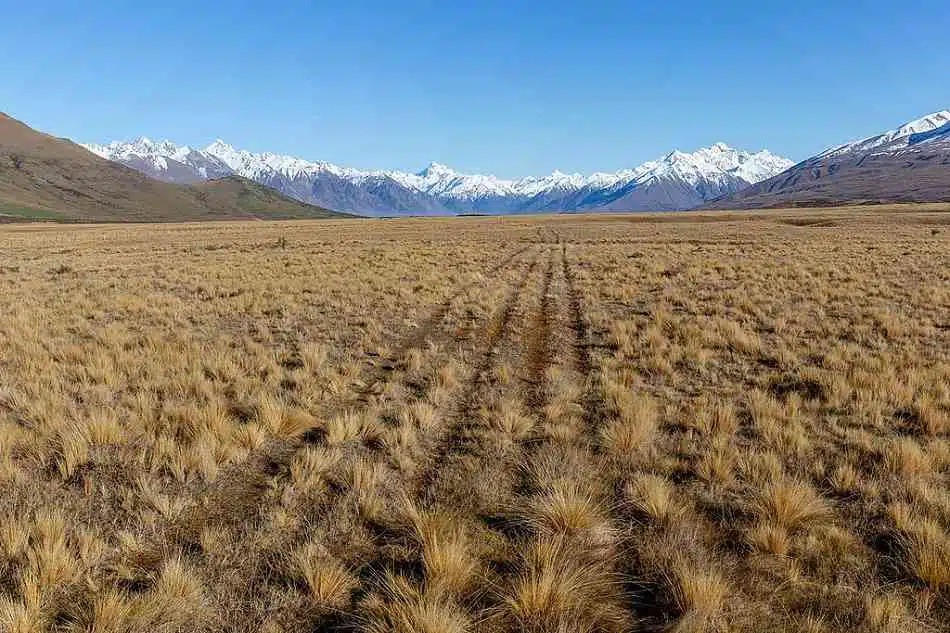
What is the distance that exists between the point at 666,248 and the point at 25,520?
36.3 m

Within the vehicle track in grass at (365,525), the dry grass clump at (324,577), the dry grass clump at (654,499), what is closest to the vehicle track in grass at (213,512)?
the vehicle track in grass at (365,525)

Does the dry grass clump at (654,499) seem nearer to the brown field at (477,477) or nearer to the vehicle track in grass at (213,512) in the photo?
the brown field at (477,477)

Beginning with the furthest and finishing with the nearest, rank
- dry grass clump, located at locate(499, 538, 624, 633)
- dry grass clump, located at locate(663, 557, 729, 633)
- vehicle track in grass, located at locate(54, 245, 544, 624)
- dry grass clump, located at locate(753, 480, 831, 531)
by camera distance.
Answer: dry grass clump, located at locate(753, 480, 831, 531)
vehicle track in grass, located at locate(54, 245, 544, 624)
dry grass clump, located at locate(499, 538, 624, 633)
dry grass clump, located at locate(663, 557, 729, 633)

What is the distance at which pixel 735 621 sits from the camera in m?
3.16

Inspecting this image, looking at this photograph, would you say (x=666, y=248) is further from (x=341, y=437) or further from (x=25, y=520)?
(x=25, y=520)

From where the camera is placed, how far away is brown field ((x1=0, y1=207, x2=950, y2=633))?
11.0 feet

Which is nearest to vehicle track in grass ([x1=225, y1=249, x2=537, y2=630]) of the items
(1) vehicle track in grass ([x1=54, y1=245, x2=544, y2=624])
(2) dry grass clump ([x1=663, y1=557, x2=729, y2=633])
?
A: (1) vehicle track in grass ([x1=54, y1=245, x2=544, y2=624])

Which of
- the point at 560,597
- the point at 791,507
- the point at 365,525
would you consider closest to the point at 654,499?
the point at 791,507

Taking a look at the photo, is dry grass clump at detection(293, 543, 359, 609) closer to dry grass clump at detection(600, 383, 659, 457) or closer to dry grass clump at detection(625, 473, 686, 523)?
dry grass clump at detection(625, 473, 686, 523)

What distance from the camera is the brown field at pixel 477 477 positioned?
132 inches

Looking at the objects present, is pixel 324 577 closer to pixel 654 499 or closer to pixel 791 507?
pixel 654 499

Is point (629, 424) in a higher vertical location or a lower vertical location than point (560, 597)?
higher

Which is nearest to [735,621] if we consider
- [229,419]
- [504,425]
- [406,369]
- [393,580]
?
[393,580]

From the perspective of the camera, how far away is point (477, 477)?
16.8ft
